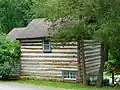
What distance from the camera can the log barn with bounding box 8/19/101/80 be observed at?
28219 mm

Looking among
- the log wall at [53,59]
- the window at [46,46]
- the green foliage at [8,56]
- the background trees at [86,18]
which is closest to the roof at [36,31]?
the log wall at [53,59]

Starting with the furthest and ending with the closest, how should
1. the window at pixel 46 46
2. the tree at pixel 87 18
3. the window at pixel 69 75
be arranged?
1. the window at pixel 46 46
2. the window at pixel 69 75
3. the tree at pixel 87 18

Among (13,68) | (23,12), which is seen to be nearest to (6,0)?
(23,12)

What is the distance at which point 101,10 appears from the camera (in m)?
22.6

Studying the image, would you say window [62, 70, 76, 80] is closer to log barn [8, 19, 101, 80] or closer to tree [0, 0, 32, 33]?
log barn [8, 19, 101, 80]

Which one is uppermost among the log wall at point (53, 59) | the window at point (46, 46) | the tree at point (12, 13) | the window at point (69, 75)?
the tree at point (12, 13)

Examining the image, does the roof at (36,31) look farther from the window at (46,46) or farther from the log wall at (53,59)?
the window at (46,46)

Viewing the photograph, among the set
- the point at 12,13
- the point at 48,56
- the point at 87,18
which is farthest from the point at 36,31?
the point at 12,13

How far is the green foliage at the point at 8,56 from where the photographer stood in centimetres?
2889

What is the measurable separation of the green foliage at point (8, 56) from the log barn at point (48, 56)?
0.60 m

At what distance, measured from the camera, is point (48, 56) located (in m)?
29.2

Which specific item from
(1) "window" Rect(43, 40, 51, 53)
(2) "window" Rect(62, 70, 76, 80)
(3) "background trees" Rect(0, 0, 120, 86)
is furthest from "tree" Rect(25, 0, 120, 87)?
(1) "window" Rect(43, 40, 51, 53)

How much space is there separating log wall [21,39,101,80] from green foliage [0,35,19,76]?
66cm

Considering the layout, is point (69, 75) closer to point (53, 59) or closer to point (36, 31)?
point (53, 59)
